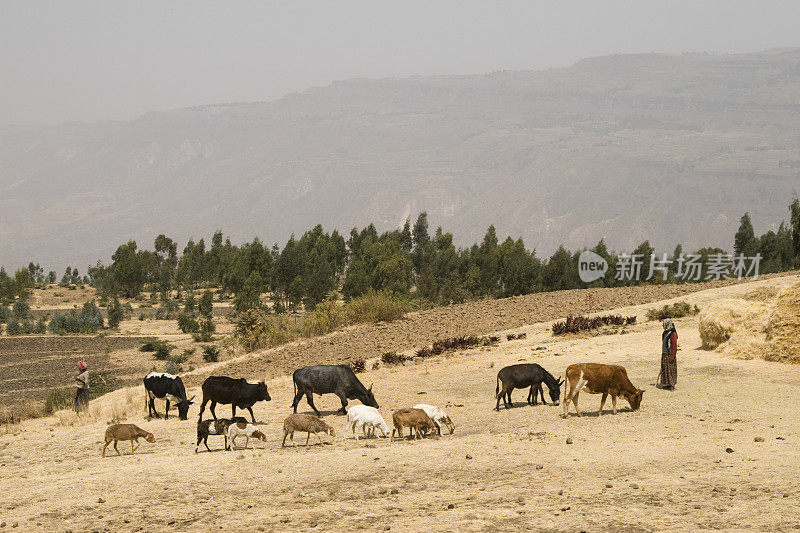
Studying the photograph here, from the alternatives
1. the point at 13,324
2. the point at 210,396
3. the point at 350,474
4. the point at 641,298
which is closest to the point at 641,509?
the point at 350,474

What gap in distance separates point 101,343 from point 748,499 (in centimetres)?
5508

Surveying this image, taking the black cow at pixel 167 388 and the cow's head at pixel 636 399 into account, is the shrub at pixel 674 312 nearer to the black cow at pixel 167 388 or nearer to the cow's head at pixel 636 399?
the cow's head at pixel 636 399

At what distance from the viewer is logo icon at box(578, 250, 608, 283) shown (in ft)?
276

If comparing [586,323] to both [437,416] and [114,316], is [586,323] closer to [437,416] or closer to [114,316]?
[437,416]

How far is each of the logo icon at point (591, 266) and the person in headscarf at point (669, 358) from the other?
62003 millimetres

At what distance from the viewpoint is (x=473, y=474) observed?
14133mm

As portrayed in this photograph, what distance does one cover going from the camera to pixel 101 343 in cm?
6019

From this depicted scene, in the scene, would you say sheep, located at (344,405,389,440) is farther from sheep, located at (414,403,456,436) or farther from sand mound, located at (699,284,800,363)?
sand mound, located at (699,284,800,363)

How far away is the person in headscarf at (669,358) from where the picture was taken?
69.0 ft

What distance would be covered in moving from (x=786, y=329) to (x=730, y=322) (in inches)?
94.2

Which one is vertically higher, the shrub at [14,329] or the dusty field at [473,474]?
the shrub at [14,329]

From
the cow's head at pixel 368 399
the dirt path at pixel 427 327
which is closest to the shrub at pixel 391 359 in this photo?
the dirt path at pixel 427 327

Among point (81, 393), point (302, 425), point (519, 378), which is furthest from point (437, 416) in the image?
point (81, 393)

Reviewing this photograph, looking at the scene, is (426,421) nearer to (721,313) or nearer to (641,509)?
→ (641,509)
